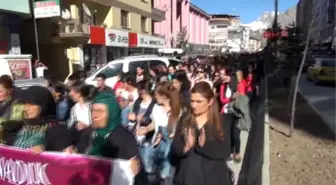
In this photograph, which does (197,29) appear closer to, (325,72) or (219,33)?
(219,33)

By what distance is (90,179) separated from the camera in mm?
3465

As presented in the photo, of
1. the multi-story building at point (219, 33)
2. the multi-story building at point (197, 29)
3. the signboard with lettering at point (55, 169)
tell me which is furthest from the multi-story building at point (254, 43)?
the signboard with lettering at point (55, 169)

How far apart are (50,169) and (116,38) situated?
23.6 meters

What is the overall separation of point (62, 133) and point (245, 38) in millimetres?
122771

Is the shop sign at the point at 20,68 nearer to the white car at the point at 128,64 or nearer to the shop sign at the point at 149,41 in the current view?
the white car at the point at 128,64

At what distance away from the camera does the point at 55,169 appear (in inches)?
142

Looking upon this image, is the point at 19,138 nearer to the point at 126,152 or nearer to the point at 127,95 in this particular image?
the point at 126,152

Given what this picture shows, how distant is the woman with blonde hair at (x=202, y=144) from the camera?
316cm

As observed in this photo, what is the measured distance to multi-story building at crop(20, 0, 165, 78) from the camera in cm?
2241

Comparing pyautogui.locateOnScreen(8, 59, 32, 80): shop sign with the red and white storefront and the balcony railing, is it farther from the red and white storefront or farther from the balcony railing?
the red and white storefront

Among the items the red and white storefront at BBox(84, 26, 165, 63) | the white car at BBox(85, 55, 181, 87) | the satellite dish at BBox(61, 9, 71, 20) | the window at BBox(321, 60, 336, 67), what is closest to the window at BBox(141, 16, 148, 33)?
the red and white storefront at BBox(84, 26, 165, 63)

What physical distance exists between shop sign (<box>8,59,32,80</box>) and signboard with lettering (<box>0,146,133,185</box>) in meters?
10.3

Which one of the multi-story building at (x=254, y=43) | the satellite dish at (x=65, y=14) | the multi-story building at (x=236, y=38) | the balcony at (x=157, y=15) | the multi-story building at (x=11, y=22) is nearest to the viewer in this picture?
the multi-story building at (x=11, y=22)

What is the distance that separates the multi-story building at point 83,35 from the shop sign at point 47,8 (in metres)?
4.34
